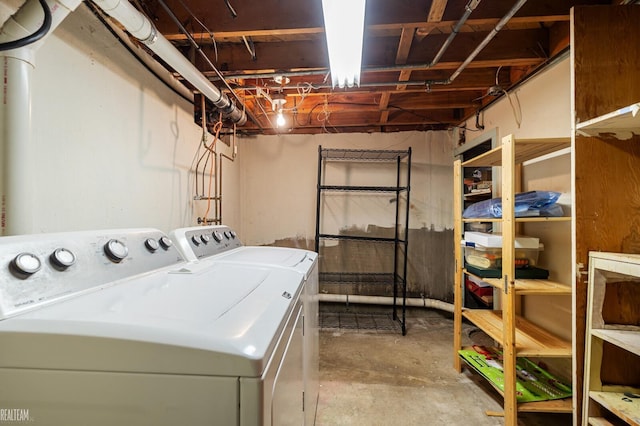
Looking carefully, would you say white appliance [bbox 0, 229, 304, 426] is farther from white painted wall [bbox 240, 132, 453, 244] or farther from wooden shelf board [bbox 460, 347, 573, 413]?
white painted wall [bbox 240, 132, 453, 244]

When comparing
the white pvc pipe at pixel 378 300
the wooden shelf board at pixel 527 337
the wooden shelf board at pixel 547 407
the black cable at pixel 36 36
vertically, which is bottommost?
the wooden shelf board at pixel 547 407

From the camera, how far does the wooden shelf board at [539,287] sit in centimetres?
150

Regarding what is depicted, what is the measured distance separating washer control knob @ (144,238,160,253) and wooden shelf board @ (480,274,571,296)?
1.76m

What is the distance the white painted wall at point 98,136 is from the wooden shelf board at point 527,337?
216 centimetres

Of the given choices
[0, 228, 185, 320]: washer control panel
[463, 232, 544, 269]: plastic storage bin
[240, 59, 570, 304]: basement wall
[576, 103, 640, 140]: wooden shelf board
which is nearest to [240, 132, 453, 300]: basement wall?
[240, 59, 570, 304]: basement wall

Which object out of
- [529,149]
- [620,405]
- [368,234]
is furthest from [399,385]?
[529,149]

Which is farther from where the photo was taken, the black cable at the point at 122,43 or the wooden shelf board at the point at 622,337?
the black cable at the point at 122,43

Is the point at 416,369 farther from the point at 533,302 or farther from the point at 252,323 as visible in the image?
the point at 252,323

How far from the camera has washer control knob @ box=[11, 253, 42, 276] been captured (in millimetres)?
617

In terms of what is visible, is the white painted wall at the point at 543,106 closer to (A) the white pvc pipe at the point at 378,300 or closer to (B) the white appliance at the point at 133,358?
(A) the white pvc pipe at the point at 378,300

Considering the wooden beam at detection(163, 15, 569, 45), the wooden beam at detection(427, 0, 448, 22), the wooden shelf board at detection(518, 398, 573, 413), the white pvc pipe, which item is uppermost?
the wooden beam at detection(163, 15, 569, 45)

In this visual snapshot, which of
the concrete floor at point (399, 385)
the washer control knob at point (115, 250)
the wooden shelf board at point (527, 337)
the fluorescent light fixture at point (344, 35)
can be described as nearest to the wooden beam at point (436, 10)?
the fluorescent light fixture at point (344, 35)

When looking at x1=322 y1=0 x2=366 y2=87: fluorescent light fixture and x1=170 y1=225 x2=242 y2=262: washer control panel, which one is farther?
x1=170 y1=225 x2=242 y2=262: washer control panel

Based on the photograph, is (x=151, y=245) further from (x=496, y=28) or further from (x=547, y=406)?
(x=547, y=406)
